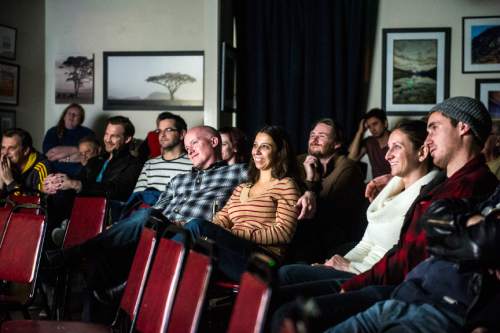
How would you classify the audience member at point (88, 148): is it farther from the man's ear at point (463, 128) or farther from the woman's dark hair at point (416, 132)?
the man's ear at point (463, 128)

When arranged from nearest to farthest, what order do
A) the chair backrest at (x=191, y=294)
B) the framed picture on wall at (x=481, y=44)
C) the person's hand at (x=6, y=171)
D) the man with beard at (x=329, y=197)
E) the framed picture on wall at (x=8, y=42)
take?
the chair backrest at (x=191, y=294) < the man with beard at (x=329, y=197) < the person's hand at (x=6, y=171) < the framed picture on wall at (x=481, y=44) < the framed picture on wall at (x=8, y=42)

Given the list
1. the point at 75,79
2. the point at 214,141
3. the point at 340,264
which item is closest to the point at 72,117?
the point at 75,79

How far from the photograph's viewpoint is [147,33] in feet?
22.3

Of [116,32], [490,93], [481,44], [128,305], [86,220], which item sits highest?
[116,32]

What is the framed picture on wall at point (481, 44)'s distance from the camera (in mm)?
6074

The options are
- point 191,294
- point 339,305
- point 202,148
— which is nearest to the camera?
point 191,294

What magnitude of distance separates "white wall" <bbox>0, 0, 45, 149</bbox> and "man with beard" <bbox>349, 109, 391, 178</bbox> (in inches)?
124

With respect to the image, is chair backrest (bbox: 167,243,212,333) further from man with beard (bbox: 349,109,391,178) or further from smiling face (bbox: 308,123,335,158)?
man with beard (bbox: 349,109,391,178)

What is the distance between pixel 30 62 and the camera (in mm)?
7004

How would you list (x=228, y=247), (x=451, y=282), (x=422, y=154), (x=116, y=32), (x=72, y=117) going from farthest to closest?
(x=116, y=32)
(x=72, y=117)
(x=228, y=247)
(x=422, y=154)
(x=451, y=282)

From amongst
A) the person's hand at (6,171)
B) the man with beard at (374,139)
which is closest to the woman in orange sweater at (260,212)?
the person's hand at (6,171)

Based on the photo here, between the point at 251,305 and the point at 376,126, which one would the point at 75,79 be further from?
the point at 251,305

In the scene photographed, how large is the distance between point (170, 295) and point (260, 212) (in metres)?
1.56

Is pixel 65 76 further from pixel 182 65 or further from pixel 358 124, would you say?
pixel 358 124
